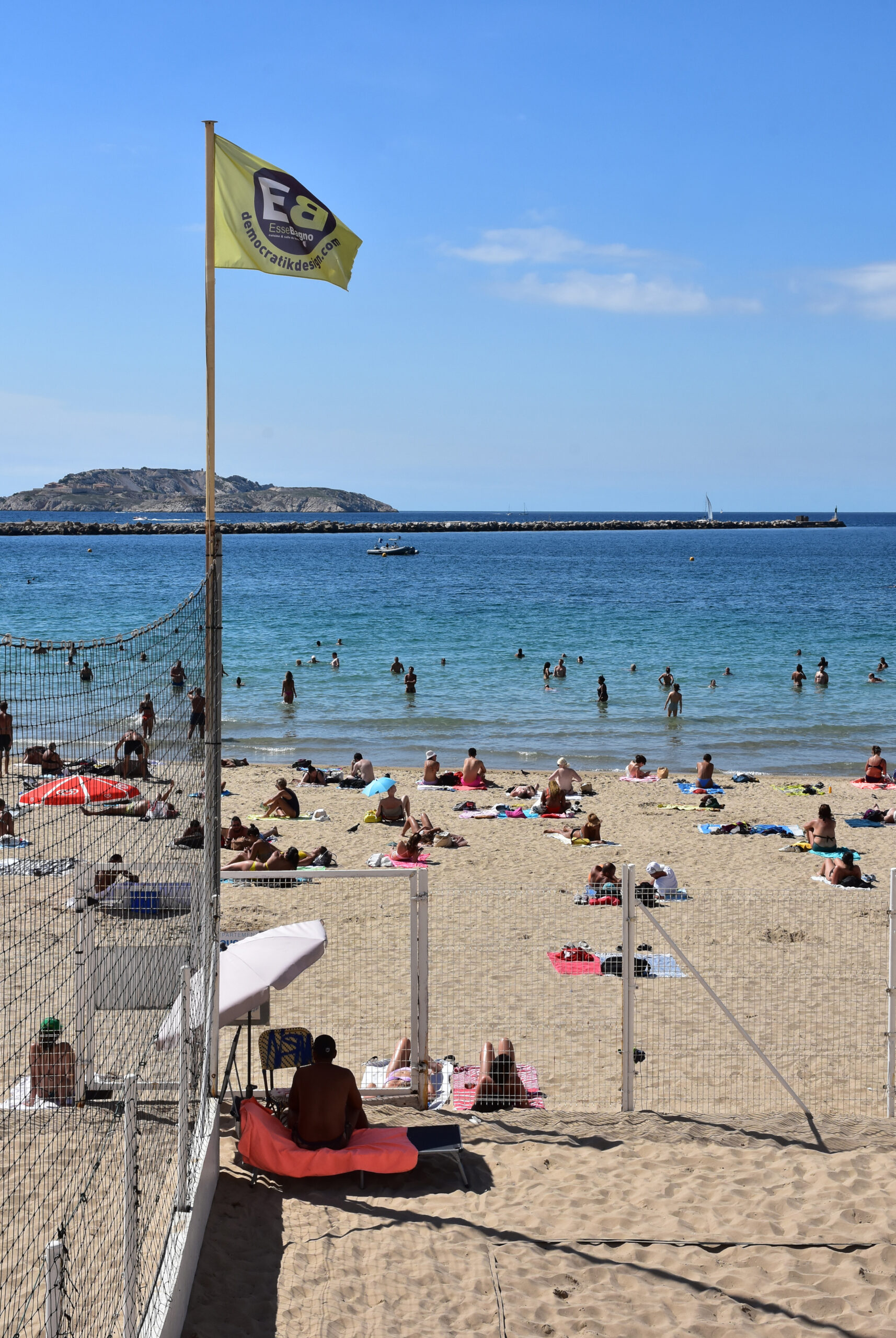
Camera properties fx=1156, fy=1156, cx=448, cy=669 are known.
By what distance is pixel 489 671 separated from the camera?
39.5m

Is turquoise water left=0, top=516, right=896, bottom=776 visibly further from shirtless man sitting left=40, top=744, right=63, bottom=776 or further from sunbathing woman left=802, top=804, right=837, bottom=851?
sunbathing woman left=802, top=804, right=837, bottom=851

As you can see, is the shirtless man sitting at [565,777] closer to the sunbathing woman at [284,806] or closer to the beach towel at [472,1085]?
the sunbathing woman at [284,806]

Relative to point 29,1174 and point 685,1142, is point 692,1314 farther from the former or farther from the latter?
point 29,1174

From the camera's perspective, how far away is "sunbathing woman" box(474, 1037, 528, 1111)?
803 cm

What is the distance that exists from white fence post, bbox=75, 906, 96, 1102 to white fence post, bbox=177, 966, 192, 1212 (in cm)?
166

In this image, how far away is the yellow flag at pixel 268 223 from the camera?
7340 millimetres

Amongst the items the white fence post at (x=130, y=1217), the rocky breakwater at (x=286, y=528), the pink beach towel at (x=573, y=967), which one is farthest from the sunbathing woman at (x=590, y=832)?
the rocky breakwater at (x=286, y=528)

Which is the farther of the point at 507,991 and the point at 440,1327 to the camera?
the point at 507,991

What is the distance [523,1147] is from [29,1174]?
9.67 ft

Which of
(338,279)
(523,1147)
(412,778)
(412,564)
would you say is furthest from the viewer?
(412,564)

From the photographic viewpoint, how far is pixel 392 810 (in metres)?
17.7

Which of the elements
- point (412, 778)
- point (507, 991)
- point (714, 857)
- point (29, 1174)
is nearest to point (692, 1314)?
point (29, 1174)

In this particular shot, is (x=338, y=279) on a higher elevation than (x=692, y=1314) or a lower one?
higher

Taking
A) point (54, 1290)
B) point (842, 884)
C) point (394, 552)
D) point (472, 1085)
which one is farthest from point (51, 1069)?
point (394, 552)
